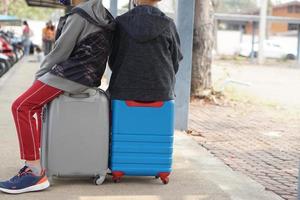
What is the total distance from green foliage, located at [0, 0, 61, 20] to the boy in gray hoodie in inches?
2451

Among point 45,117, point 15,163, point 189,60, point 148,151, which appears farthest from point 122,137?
point 189,60

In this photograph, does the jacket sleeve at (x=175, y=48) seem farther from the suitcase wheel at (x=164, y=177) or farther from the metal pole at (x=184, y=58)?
the metal pole at (x=184, y=58)

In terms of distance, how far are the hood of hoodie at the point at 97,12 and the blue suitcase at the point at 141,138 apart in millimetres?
656

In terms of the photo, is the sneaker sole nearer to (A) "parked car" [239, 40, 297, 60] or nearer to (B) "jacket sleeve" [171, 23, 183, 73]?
(B) "jacket sleeve" [171, 23, 183, 73]

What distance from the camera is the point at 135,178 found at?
5766 millimetres

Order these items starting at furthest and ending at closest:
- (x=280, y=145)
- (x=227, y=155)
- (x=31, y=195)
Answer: (x=280, y=145), (x=227, y=155), (x=31, y=195)

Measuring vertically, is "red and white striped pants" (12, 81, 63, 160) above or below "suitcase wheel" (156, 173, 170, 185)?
above

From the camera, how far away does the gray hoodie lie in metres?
5.11

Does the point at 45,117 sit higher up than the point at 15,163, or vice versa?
the point at 45,117

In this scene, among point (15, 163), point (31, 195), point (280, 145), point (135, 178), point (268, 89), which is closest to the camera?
point (31, 195)

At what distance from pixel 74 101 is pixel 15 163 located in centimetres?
134

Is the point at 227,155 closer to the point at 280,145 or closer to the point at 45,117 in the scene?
the point at 280,145

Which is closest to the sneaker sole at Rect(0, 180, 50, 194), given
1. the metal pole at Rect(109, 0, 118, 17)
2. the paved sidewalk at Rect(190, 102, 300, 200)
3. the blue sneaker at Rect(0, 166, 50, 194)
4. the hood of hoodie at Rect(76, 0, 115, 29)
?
the blue sneaker at Rect(0, 166, 50, 194)

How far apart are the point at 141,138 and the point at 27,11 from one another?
8192cm
